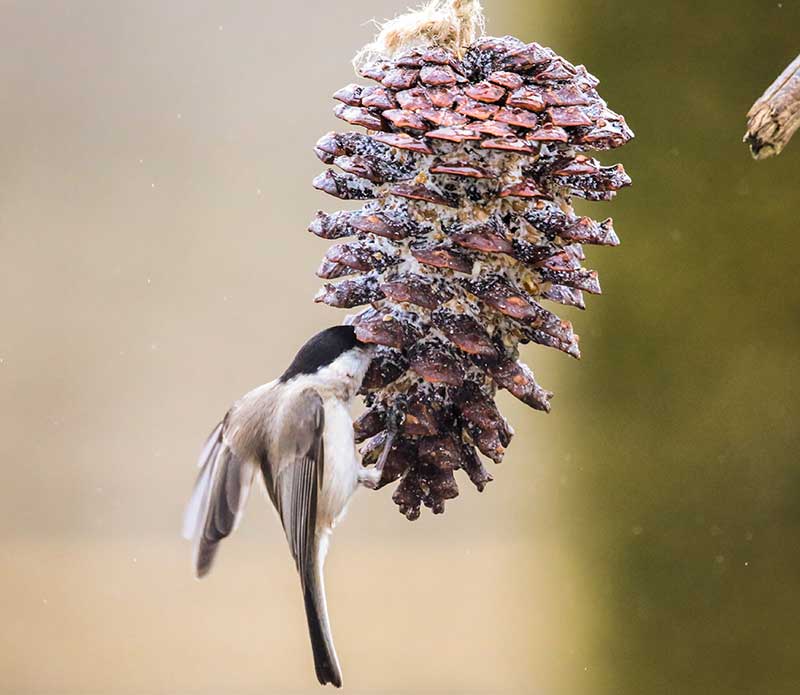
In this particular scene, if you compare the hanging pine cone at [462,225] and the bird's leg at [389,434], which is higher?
the hanging pine cone at [462,225]

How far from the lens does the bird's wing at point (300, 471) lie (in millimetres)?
732

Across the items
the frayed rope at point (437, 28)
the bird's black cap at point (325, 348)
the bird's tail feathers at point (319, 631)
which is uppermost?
the frayed rope at point (437, 28)

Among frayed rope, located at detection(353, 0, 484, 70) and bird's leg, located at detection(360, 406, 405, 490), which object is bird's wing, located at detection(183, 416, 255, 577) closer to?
bird's leg, located at detection(360, 406, 405, 490)

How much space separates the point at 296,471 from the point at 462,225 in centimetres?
29

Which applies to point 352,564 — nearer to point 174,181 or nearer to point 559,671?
point 559,671

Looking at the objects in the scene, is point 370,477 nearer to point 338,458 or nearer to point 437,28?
point 338,458

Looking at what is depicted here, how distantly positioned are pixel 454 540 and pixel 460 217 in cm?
122

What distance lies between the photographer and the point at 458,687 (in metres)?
1.72

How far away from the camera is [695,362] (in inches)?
56.7

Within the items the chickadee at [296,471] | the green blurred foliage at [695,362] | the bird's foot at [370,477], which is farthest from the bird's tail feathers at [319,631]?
the green blurred foliage at [695,362]

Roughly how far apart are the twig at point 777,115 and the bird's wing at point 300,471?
1.16ft

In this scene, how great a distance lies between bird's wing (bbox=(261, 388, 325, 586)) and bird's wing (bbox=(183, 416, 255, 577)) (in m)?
0.03

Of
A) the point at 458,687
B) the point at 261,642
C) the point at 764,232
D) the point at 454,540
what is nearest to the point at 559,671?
the point at 458,687

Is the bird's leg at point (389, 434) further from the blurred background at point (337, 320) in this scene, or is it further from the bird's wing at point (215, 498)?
the blurred background at point (337, 320)
